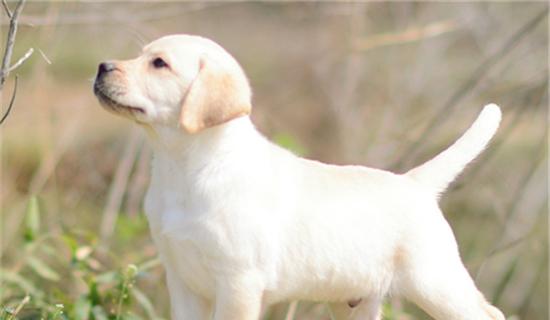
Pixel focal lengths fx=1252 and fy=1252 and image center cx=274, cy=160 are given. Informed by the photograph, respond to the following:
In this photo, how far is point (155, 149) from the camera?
12.8 ft

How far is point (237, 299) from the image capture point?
3736 mm

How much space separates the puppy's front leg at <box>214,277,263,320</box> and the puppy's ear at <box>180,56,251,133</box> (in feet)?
Answer: 1.56

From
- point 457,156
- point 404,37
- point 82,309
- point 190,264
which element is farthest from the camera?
point 404,37

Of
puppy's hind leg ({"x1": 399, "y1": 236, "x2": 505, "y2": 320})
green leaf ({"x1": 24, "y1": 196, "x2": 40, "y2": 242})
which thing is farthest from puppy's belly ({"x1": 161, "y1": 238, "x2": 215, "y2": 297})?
green leaf ({"x1": 24, "y1": 196, "x2": 40, "y2": 242})

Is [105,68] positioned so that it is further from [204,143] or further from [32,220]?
[32,220]

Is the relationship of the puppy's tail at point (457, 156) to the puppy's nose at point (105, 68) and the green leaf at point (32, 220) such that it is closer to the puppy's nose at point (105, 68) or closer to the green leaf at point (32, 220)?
the puppy's nose at point (105, 68)

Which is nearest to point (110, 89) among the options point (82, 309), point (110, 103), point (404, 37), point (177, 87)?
point (110, 103)

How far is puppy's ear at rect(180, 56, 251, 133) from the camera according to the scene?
12.1ft

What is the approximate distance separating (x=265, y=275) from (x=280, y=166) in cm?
36

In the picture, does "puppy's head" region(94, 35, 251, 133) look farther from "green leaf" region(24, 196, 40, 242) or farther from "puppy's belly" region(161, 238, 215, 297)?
"green leaf" region(24, 196, 40, 242)

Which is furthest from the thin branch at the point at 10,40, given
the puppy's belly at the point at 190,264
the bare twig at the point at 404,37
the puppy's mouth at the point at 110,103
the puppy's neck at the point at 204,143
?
the bare twig at the point at 404,37

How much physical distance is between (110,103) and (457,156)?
1.21 meters

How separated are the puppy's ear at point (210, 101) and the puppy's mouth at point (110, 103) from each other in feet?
0.50

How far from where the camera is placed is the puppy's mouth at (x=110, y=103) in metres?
3.72
